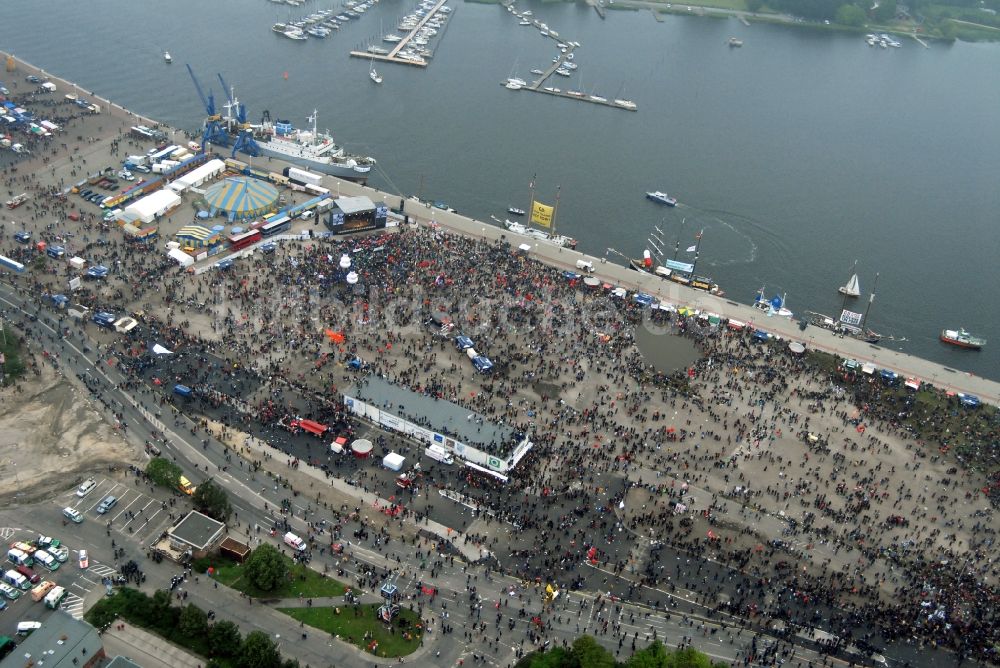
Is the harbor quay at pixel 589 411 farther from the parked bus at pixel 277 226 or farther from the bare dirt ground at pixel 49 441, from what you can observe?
the bare dirt ground at pixel 49 441

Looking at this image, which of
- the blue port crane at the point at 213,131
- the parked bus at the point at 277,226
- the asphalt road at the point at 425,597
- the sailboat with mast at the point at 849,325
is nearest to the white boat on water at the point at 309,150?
the blue port crane at the point at 213,131

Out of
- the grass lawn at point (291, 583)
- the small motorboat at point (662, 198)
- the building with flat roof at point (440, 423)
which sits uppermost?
the building with flat roof at point (440, 423)

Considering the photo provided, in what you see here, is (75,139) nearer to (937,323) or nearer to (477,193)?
(477,193)

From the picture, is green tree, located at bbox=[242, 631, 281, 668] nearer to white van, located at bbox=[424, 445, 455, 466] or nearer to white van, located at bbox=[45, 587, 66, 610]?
white van, located at bbox=[45, 587, 66, 610]

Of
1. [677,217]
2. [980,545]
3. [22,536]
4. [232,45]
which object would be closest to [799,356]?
[980,545]

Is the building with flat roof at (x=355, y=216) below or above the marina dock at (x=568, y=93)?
above

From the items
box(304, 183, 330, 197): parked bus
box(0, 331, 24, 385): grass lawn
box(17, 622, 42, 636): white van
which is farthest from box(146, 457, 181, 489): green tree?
box(304, 183, 330, 197): parked bus
